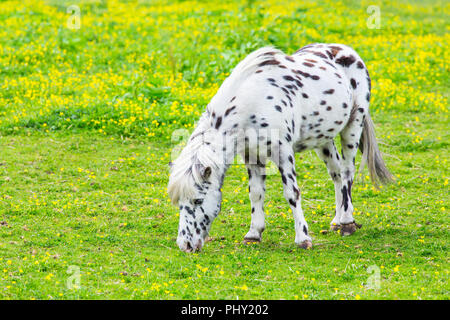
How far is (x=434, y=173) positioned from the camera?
10438 mm

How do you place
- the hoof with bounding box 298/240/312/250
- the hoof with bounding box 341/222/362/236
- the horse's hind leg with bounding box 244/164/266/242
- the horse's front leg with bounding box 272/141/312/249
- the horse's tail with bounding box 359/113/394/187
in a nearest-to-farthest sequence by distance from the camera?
the horse's front leg with bounding box 272/141/312/249 < the hoof with bounding box 298/240/312/250 < the horse's hind leg with bounding box 244/164/266/242 < the hoof with bounding box 341/222/362/236 < the horse's tail with bounding box 359/113/394/187

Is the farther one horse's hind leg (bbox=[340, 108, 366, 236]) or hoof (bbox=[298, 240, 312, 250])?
horse's hind leg (bbox=[340, 108, 366, 236])

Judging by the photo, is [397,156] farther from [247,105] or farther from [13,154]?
[13,154]

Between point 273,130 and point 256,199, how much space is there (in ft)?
3.42

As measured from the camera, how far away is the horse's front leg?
7359 mm

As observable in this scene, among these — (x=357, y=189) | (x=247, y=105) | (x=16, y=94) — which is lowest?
(x=357, y=189)

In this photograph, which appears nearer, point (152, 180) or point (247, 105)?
point (247, 105)

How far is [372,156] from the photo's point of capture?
347 inches

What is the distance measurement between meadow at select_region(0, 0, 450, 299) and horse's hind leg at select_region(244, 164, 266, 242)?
0.74 feet

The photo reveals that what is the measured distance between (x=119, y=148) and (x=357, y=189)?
4.28 meters

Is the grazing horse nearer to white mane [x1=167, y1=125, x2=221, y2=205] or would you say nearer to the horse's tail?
white mane [x1=167, y1=125, x2=221, y2=205]

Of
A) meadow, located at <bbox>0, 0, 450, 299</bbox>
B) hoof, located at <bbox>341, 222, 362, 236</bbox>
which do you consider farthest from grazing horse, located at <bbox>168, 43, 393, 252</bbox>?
meadow, located at <bbox>0, 0, 450, 299</bbox>

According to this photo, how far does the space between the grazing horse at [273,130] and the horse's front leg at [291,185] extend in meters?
0.01

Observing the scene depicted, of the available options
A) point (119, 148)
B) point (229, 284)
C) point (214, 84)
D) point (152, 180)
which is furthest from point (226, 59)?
point (229, 284)
